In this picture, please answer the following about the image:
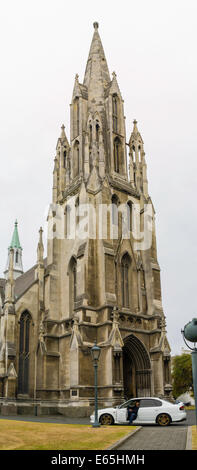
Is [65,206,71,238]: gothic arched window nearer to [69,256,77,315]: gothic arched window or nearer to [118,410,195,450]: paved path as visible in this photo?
[69,256,77,315]: gothic arched window

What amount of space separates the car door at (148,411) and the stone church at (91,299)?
8.50 meters

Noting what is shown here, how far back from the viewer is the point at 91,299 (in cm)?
2902

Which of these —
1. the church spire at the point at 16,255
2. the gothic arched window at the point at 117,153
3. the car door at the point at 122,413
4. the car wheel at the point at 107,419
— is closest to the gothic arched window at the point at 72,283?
the gothic arched window at the point at 117,153

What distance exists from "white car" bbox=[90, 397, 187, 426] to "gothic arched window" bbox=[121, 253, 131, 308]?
13.3 m

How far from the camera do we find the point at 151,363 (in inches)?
1182

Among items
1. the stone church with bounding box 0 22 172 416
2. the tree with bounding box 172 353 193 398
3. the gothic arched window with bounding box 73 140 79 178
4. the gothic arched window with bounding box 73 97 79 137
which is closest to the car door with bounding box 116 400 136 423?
the stone church with bounding box 0 22 172 416

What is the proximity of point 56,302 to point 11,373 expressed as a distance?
245 inches

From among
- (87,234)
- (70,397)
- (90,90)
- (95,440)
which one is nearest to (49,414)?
(70,397)

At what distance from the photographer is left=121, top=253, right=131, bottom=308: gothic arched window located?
31312 mm

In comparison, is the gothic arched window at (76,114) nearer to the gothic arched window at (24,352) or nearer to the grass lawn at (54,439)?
the gothic arched window at (24,352)

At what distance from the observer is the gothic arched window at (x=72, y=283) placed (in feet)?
103

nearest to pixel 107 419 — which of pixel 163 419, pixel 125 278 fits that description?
pixel 163 419

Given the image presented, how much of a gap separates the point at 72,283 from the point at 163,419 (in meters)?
16.1
